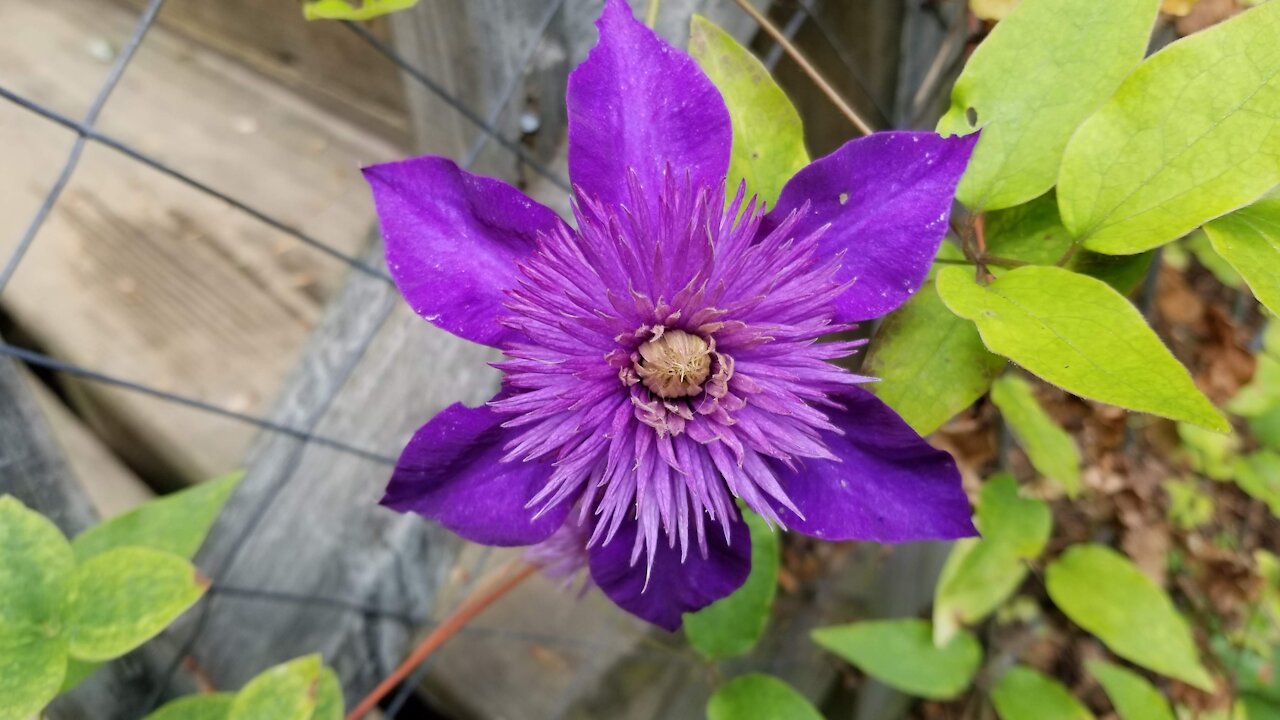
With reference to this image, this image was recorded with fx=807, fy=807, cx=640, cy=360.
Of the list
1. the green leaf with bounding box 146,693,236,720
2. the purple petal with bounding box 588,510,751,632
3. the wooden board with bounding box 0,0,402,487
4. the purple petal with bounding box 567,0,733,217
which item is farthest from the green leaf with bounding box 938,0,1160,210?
the wooden board with bounding box 0,0,402,487

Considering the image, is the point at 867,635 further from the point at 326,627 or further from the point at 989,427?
the point at 326,627

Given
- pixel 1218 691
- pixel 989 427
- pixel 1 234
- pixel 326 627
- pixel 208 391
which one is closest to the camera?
pixel 326 627

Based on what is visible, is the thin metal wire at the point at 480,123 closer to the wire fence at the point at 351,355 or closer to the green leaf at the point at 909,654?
the wire fence at the point at 351,355

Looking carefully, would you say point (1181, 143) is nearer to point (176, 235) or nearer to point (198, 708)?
point (198, 708)

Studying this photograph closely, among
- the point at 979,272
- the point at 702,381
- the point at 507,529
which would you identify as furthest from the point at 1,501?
the point at 979,272

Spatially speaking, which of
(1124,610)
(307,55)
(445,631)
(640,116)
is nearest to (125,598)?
(445,631)

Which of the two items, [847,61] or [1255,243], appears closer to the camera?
[1255,243]

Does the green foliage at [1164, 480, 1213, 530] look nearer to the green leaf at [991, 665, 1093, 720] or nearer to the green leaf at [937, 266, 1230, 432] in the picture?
the green leaf at [991, 665, 1093, 720]
